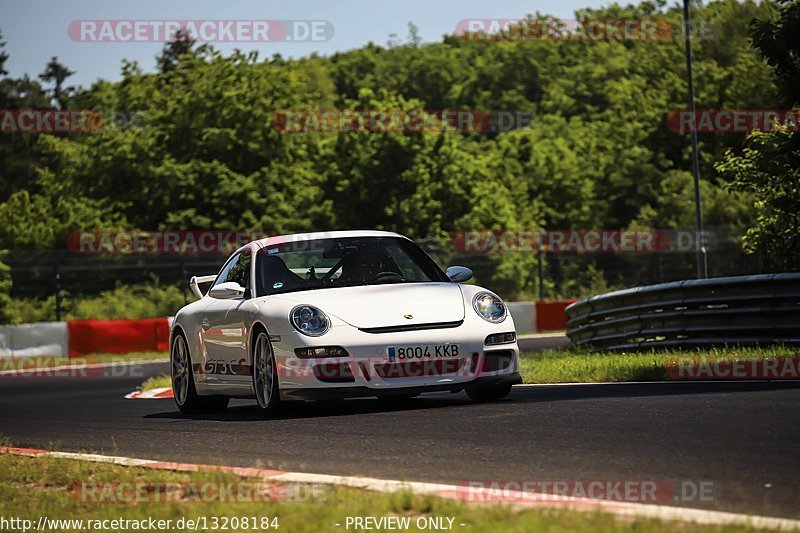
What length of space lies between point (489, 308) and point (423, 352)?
2.71 feet

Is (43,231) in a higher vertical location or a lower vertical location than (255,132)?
lower

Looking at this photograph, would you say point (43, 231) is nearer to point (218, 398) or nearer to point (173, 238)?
point (173, 238)

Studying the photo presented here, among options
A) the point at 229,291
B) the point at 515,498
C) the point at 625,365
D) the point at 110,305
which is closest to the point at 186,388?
the point at 229,291

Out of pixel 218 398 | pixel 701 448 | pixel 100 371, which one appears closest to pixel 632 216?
pixel 100 371

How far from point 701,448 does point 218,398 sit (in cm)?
622

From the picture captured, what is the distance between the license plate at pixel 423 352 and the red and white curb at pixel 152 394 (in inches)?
281

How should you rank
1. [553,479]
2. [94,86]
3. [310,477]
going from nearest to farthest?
1. [553,479]
2. [310,477]
3. [94,86]

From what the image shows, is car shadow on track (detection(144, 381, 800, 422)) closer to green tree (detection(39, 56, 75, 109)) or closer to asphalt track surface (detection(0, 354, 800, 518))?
asphalt track surface (detection(0, 354, 800, 518))

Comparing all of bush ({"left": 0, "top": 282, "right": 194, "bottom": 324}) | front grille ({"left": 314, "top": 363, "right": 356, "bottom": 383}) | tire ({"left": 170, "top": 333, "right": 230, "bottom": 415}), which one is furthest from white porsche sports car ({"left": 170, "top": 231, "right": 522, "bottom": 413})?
bush ({"left": 0, "top": 282, "right": 194, "bottom": 324})

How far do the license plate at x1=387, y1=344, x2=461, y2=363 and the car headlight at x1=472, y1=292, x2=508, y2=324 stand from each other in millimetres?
492


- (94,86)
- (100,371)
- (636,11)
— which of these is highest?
(636,11)

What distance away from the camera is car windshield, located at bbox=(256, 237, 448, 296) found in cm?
1132

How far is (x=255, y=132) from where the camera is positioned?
58.5 metres

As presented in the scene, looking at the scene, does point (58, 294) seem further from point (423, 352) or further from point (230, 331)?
point (423, 352)
